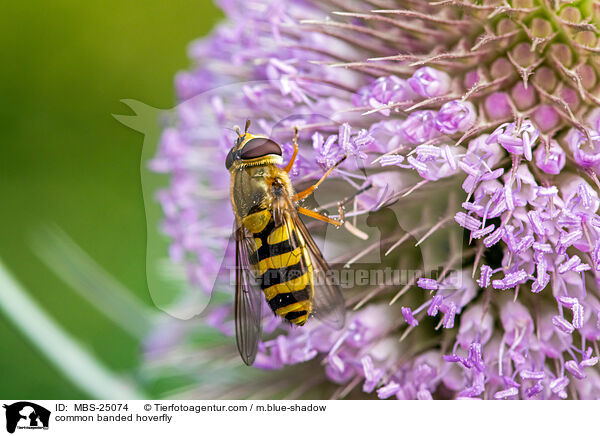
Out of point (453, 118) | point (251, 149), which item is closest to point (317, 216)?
point (251, 149)

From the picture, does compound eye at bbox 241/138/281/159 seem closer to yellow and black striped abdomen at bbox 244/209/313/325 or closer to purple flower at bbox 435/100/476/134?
yellow and black striped abdomen at bbox 244/209/313/325

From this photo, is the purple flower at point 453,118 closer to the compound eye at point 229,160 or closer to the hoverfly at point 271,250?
the hoverfly at point 271,250

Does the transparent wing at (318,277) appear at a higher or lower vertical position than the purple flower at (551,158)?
lower

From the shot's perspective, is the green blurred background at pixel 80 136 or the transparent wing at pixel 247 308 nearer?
the transparent wing at pixel 247 308
